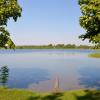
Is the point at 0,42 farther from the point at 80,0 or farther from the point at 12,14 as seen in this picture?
the point at 80,0

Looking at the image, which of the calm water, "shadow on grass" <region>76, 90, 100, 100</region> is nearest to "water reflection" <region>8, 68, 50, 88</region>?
the calm water

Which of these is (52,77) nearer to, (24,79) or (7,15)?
(24,79)

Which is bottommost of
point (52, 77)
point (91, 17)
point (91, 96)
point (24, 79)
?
point (52, 77)

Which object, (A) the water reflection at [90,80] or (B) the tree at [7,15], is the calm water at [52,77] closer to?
(A) the water reflection at [90,80]

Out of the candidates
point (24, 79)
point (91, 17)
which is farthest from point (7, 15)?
point (24, 79)

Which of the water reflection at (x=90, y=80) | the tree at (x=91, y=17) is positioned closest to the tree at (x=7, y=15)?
the tree at (x=91, y=17)

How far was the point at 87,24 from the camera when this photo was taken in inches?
1304

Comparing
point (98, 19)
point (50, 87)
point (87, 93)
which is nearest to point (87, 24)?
point (98, 19)

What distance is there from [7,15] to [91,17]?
12.5 metres

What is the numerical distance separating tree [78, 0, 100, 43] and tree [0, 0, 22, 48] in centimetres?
962

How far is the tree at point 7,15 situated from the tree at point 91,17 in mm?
9622

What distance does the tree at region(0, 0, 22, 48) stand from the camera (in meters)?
37.3

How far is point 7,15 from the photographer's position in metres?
38.4

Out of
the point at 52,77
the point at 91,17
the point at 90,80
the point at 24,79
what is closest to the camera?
the point at 91,17
